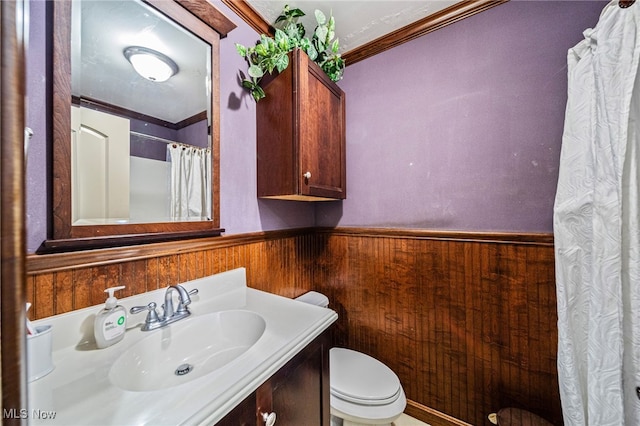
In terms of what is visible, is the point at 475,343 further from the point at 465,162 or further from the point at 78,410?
the point at 78,410

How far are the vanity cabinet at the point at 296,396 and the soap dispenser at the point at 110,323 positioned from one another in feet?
1.50

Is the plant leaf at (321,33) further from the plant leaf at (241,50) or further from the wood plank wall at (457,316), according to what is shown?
the wood plank wall at (457,316)

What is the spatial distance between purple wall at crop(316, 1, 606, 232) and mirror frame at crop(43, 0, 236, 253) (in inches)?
32.5

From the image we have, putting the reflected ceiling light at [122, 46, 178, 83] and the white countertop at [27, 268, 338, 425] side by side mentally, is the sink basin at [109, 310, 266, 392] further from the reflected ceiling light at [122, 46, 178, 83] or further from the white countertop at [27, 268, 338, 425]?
the reflected ceiling light at [122, 46, 178, 83]

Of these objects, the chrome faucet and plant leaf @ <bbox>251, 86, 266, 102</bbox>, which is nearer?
the chrome faucet

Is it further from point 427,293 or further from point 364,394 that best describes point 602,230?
point 364,394

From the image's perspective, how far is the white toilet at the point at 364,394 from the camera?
3.30 feet

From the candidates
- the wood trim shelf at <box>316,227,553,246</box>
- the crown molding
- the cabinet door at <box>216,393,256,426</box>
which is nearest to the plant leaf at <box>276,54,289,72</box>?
the crown molding

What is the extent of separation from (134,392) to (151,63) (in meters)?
1.05

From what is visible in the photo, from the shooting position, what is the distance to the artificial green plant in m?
1.13

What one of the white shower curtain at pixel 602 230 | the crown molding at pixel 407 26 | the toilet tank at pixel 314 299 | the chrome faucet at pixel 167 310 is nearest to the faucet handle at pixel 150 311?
the chrome faucet at pixel 167 310

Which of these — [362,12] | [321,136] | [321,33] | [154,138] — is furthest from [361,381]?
[362,12]

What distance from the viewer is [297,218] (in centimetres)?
160

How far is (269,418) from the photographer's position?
62 cm
